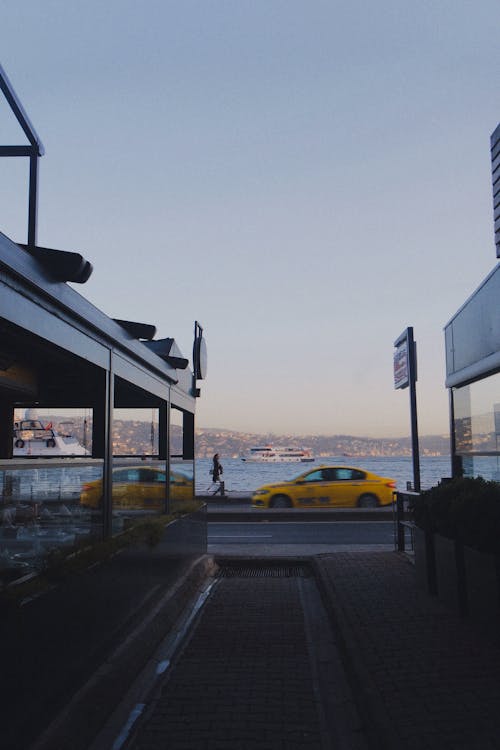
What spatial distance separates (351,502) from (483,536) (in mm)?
16991

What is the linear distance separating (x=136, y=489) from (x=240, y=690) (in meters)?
3.54

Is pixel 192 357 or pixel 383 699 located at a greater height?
pixel 192 357

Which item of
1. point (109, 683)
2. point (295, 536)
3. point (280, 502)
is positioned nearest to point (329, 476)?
point (280, 502)

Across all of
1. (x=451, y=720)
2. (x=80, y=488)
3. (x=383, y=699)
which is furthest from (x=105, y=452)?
(x=451, y=720)

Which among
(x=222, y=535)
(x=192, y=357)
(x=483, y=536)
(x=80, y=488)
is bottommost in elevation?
(x=222, y=535)

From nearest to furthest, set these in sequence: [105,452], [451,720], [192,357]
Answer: [451,720] < [105,452] < [192,357]

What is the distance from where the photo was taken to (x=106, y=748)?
4340mm

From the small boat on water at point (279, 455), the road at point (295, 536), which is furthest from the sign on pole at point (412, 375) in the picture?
the small boat on water at point (279, 455)

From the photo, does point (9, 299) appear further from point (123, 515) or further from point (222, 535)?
point (222, 535)

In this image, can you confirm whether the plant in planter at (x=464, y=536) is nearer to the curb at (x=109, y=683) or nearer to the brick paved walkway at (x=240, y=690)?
the brick paved walkway at (x=240, y=690)

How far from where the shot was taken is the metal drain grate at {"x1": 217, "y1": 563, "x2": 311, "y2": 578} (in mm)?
11172

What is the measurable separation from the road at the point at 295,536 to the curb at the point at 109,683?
22.7 ft

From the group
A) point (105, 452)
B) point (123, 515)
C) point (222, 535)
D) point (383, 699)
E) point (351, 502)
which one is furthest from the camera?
point (351, 502)

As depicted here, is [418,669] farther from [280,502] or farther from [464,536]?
[280,502]
